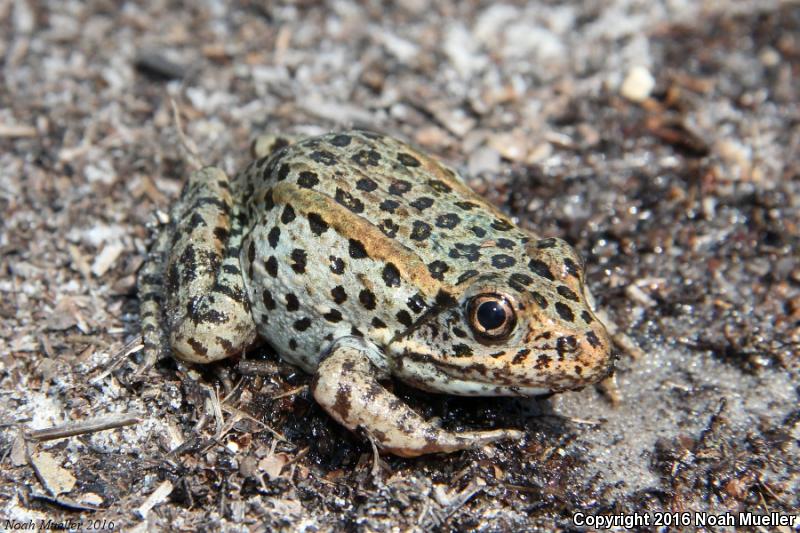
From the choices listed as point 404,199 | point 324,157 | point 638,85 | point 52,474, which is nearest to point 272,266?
point 324,157

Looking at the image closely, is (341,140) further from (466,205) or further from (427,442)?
(427,442)

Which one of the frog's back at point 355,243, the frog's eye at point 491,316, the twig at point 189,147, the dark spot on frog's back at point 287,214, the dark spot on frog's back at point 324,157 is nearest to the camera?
the frog's eye at point 491,316

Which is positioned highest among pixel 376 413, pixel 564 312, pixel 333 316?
pixel 564 312

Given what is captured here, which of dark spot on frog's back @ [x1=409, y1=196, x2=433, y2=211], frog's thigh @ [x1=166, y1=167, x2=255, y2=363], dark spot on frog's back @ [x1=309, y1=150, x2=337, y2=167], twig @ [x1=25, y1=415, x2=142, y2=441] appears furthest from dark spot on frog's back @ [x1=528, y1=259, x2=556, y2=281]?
twig @ [x1=25, y1=415, x2=142, y2=441]

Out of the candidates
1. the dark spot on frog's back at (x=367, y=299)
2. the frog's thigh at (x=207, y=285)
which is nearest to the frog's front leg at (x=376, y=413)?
the dark spot on frog's back at (x=367, y=299)

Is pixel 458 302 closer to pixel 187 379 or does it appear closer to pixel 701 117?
pixel 187 379

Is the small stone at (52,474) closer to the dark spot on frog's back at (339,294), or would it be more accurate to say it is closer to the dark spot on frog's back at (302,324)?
the dark spot on frog's back at (302,324)

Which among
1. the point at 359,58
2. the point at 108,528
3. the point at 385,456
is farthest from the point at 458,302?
the point at 359,58
